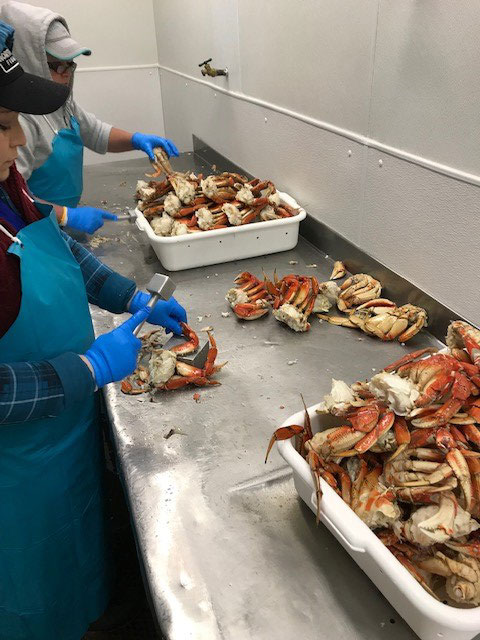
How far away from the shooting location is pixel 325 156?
5.94 feet

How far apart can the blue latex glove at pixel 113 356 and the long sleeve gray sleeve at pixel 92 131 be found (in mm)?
1579

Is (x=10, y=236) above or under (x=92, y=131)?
above

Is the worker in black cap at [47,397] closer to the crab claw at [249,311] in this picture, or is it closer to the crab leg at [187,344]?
the crab leg at [187,344]

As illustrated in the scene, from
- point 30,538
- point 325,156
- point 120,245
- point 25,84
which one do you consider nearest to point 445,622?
point 30,538

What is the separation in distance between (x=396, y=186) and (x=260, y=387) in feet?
2.33

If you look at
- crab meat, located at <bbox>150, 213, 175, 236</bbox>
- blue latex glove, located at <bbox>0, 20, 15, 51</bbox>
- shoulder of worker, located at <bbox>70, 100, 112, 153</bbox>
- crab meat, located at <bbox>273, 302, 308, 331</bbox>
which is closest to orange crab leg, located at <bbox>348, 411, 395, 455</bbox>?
crab meat, located at <bbox>273, 302, 308, 331</bbox>

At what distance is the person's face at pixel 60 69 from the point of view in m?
1.89

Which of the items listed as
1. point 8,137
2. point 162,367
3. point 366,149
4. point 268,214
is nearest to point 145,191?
point 268,214

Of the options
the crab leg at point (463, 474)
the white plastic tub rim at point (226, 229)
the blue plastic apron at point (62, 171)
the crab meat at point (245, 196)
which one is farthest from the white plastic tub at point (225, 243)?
the crab leg at point (463, 474)

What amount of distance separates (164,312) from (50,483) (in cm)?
54

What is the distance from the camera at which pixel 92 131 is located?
2422mm

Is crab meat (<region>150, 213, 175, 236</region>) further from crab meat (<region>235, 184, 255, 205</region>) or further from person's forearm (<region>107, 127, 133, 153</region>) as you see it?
person's forearm (<region>107, 127, 133, 153</region>)

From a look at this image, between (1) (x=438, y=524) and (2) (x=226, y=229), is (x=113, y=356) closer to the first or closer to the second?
(1) (x=438, y=524)

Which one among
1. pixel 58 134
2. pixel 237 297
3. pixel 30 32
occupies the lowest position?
pixel 237 297
